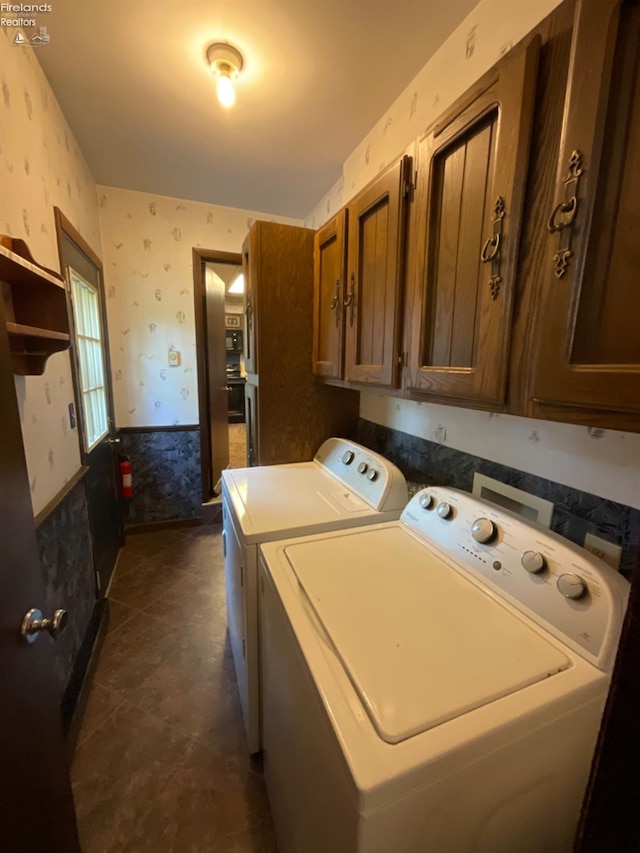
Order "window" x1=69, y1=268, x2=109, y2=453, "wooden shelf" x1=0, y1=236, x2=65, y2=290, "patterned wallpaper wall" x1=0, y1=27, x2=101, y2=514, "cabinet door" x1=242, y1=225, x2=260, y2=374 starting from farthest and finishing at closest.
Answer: "window" x1=69, y1=268, x2=109, y2=453 < "cabinet door" x1=242, y1=225, x2=260, y2=374 < "patterned wallpaper wall" x1=0, y1=27, x2=101, y2=514 < "wooden shelf" x1=0, y1=236, x2=65, y2=290

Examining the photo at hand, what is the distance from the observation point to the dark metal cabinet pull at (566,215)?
626 millimetres

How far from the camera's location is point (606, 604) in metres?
0.72

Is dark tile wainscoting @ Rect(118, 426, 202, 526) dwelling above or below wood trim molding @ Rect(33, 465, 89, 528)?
below

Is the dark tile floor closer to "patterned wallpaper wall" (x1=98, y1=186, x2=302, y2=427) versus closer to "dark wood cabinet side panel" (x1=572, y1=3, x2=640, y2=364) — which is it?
"patterned wallpaper wall" (x1=98, y1=186, x2=302, y2=427)

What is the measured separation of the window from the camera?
6.46ft

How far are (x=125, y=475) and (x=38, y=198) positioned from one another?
1.87 metres

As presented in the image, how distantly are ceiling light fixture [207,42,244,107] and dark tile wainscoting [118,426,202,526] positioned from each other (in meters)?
2.12

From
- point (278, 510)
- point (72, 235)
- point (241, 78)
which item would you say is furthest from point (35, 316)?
point (241, 78)

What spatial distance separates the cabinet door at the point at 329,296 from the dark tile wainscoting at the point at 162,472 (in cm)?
157

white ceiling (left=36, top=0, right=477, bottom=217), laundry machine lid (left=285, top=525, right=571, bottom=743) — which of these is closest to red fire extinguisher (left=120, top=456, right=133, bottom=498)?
white ceiling (left=36, top=0, right=477, bottom=217)

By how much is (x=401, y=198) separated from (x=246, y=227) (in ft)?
6.90

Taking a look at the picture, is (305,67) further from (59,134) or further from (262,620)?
(262,620)

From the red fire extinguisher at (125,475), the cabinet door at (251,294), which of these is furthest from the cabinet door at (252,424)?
the red fire extinguisher at (125,475)

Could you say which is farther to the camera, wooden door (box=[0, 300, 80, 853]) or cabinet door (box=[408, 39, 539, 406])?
cabinet door (box=[408, 39, 539, 406])
